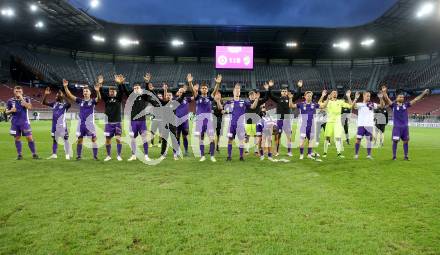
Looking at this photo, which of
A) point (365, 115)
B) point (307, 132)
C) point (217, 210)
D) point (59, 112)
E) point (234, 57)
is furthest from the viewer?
point (234, 57)

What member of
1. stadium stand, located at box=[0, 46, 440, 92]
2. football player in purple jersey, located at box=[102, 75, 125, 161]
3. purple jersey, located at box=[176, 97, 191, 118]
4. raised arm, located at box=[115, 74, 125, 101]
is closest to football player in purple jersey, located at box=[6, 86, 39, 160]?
football player in purple jersey, located at box=[102, 75, 125, 161]

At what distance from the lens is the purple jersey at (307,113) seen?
12.3 m

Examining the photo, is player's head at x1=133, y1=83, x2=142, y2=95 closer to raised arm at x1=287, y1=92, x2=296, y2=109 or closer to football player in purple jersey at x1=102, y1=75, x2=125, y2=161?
football player in purple jersey at x1=102, y1=75, x2=125, y2=161

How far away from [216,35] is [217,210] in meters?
55.3

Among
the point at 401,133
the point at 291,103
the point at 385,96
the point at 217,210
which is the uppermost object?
the point at 385,96

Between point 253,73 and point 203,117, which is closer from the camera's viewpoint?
point 203,117

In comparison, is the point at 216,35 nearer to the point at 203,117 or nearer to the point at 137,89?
the point at 203,117

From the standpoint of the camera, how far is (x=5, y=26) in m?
47.7

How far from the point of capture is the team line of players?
1136 centimetres

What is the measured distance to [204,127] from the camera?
11750 mm

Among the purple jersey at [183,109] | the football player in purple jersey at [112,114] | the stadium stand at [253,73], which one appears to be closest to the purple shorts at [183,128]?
the purple jersey at [183,109]

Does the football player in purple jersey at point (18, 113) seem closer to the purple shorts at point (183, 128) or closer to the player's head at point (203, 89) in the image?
the purple shorts at point (183, 128)

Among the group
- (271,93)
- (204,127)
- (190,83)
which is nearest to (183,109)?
(204,127)

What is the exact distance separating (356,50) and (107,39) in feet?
156
